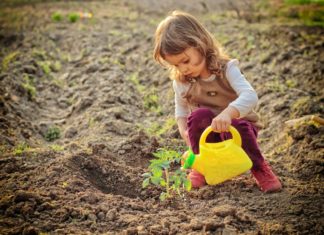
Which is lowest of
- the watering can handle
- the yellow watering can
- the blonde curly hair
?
the yellow watering can

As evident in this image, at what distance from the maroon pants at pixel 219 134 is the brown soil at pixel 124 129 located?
9.1 inches

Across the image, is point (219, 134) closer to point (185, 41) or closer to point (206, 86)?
point (206, 86)

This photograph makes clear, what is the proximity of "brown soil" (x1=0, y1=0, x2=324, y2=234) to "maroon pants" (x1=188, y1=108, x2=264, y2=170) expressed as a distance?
232 millimetres

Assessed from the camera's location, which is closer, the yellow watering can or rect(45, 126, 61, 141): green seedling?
the yellow watering can

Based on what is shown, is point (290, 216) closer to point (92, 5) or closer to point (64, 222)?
point (64, 222)

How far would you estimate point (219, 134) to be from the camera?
318 cm

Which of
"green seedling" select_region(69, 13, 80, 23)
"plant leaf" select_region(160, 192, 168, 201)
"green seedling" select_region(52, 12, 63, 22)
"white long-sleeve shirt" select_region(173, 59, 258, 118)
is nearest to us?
"plant leaf" select_region(160, 192, 168, 201)

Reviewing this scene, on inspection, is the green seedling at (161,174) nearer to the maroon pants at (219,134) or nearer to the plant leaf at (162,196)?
the plant leaf at (162,196)

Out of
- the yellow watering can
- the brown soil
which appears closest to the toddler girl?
the yellow watering can

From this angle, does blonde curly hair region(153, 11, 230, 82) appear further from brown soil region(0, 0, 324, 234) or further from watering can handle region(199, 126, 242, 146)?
brown soil region(0, 0, 324, 234)

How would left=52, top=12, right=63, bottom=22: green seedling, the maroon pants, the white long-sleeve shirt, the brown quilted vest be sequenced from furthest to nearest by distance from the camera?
1. left=52, top=12, right=63, bottom=22: green seedling
2. the brown quilted vest
3. the maroon pants
4. the white long-sleeve shirt

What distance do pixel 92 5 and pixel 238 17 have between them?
322cm

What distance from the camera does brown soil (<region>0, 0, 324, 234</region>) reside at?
2645 mm

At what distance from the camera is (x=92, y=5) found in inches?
368
